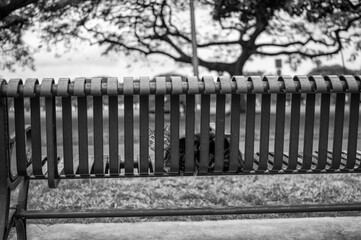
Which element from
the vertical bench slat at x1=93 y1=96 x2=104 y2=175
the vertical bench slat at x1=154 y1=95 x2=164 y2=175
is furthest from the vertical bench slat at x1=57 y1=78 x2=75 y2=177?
the vertical bench slat at x1=154 y1=95 x2=164 y2=175

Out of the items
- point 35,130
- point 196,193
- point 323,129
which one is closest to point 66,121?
point 35,130

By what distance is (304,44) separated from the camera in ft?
71.3

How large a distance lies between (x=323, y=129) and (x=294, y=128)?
0.18 meters

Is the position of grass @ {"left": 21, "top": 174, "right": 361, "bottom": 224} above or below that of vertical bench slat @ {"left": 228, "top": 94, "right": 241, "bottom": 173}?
below

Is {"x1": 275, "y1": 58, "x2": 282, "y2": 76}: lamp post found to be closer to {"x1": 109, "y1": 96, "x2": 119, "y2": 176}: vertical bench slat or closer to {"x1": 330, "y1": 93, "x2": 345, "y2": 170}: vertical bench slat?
{"x1": 330, "y1": 93, "x2": 345, "y2": 170}: vertical bench slat

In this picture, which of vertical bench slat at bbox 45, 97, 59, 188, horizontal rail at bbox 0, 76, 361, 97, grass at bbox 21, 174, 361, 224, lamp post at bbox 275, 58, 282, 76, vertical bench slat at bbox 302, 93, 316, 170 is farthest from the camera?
lamp post at bbox 275, 58, 282, 76

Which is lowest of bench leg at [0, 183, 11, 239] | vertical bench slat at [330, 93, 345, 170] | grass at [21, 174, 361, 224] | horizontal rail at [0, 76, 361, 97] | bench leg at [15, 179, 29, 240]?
grass at [21, 174, 361, 224]

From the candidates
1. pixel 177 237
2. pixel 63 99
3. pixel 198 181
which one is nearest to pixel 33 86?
pixel 63 99

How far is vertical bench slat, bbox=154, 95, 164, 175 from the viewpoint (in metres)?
2.58

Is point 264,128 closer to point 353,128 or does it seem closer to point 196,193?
point 353,128

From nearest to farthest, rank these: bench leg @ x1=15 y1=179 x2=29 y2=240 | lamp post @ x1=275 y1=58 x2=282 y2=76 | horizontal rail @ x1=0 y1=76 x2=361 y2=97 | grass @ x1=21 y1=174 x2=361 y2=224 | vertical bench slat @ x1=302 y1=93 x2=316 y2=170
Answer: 1. horizontal rail @ x1=0 y1=76 x2=361 y2=97
2. vertical bench slat @ x1=302 y1=93 x2=316 y2=170
3. bench leg @ x1=15 y1=179 x2=29 y2=240
4. grass @ x1=21 y1=174 x2=361 y2=224
5. lamp post @ x1=275 y1=58 x2=282 y2=76

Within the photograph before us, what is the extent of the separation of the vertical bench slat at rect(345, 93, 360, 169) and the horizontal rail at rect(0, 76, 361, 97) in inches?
6.2

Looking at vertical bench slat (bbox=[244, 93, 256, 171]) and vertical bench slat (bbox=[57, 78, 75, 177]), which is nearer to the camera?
vertical bench slat (bbox=[57, 78, 75, 177])

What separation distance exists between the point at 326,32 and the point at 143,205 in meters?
17.6
